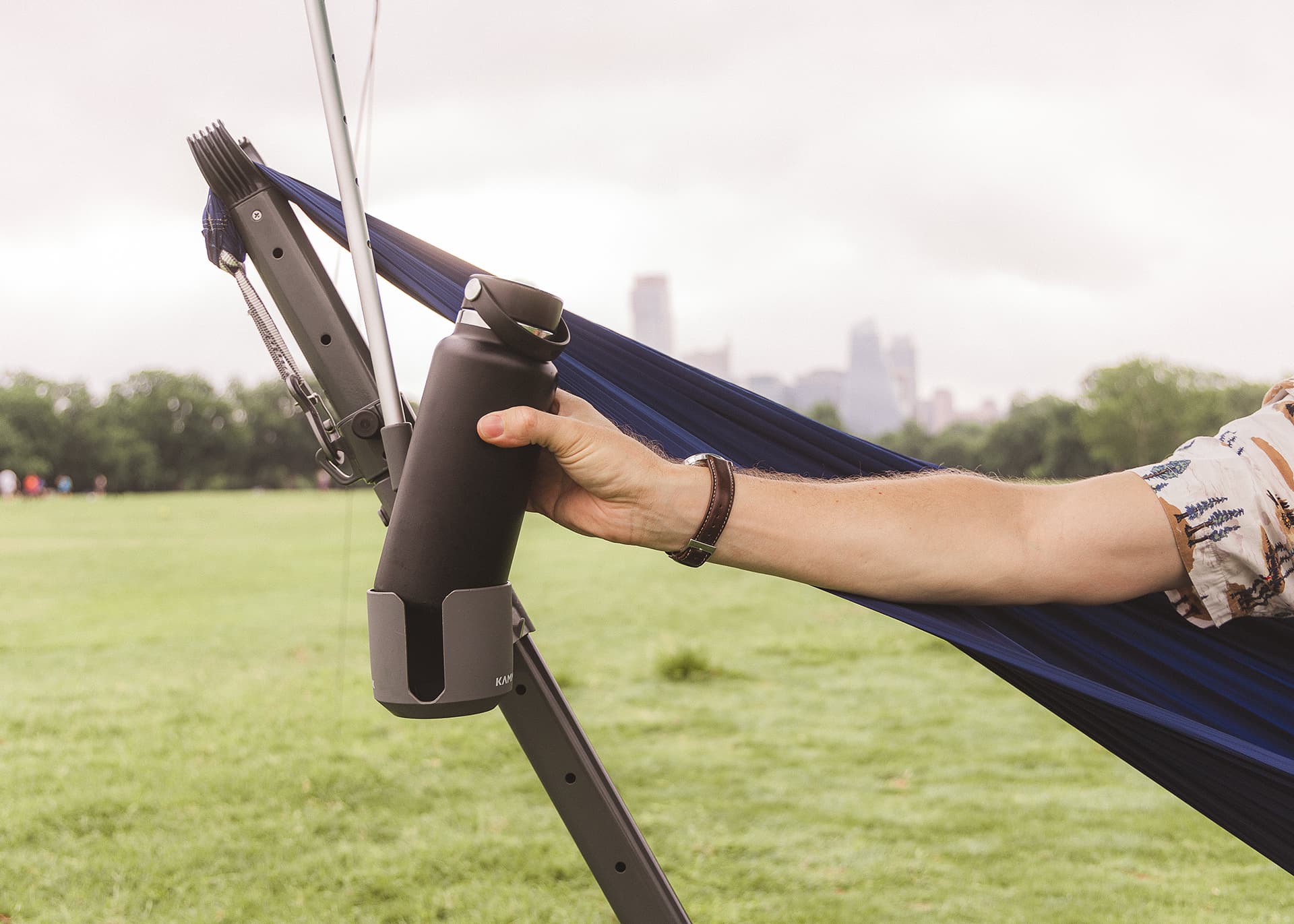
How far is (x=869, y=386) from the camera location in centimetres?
3312

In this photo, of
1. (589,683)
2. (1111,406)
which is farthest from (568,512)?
(1111,406)

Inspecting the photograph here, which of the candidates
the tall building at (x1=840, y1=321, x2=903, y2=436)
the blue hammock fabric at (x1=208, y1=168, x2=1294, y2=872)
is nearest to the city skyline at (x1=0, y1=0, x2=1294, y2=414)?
the tall building at (x1=840, y1=321, x2=903, y2=436)

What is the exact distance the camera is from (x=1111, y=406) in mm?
40688

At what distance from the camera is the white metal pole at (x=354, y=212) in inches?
46.2

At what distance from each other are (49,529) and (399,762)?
18.2m

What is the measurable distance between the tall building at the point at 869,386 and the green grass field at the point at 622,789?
20724 millimetres

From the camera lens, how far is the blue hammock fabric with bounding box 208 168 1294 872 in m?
1.23

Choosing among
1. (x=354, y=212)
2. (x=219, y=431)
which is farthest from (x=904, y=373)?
(x=354, y=212)

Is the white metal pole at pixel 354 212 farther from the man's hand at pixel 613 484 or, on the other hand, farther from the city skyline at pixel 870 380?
the city skyline at pixel 870 380

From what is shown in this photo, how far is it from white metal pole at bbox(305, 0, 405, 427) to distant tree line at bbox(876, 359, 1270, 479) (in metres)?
27.4

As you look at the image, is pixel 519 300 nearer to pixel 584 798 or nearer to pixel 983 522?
pixel 983 522

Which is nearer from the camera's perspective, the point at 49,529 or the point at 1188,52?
the point at 49,529

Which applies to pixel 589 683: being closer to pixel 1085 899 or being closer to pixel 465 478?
pixel 1085 899

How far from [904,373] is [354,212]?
35.9 meters
